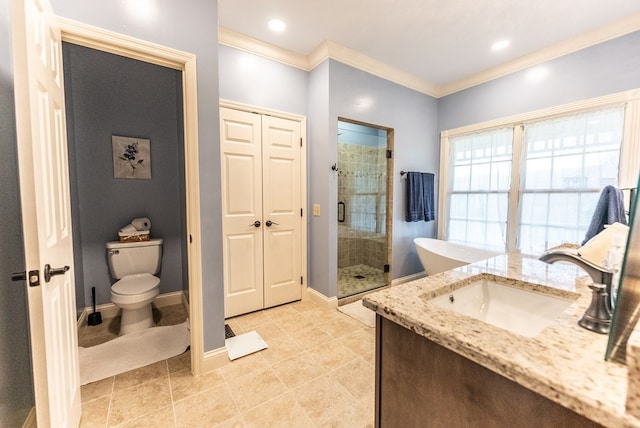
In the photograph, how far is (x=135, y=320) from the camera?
2.38 metres

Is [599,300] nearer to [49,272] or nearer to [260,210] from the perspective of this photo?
[49,272]

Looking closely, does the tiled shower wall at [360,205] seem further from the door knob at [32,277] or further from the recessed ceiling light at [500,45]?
the door knob at [32,277]

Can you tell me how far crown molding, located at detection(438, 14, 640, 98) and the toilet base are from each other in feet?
15.1

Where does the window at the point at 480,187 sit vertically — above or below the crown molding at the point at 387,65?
below

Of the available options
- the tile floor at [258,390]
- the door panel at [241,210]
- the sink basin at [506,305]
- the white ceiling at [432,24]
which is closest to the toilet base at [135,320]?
the tile floor at [258,390]

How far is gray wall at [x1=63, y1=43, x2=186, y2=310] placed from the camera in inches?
99.7

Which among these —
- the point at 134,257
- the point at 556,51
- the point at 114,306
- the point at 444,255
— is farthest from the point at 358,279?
the point at 556,51

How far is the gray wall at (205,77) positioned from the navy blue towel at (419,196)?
2551 mm

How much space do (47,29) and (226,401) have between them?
A: 2154 mm

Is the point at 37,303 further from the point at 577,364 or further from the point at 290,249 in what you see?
the point at 290,249

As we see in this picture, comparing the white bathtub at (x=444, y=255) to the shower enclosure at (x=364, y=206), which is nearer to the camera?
the white bathtub at (x=444, y=255)

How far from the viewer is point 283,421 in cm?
146

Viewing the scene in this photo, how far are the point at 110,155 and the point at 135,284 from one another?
138 centimetres

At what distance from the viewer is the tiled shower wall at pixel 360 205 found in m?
3.88
